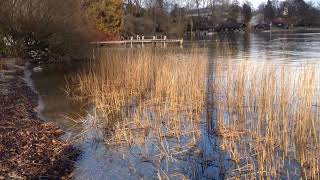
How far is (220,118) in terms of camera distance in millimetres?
9852

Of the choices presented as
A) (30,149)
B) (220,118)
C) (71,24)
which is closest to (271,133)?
(220,118)

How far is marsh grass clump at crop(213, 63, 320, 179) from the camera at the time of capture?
22.7 feet

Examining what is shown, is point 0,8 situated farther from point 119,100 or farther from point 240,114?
point 240,114

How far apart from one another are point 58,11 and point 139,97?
606 inches

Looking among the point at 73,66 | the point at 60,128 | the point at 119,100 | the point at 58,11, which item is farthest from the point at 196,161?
the point at 58,11

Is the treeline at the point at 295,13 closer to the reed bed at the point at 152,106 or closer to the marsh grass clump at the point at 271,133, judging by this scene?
the reed bed at the point at 152,106

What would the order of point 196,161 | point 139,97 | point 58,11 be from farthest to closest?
point 58,11 < point 139,97 < point 196,161

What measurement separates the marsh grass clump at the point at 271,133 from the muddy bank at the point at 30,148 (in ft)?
9.46

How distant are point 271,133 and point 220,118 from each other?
78.8 inches

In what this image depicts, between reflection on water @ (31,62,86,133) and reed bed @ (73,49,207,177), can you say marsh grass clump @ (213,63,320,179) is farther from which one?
reflection on water @ (31,62,86,133)

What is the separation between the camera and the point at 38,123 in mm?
9812

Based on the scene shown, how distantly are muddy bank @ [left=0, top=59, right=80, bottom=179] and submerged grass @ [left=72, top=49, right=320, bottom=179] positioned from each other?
1.23 meters

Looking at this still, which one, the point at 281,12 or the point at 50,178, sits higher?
the point at 281,12

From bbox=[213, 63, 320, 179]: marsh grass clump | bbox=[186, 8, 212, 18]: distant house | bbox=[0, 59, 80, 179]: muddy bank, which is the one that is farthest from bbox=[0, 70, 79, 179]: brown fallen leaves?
bbox=[186, 8, 212, 18]: distant house
